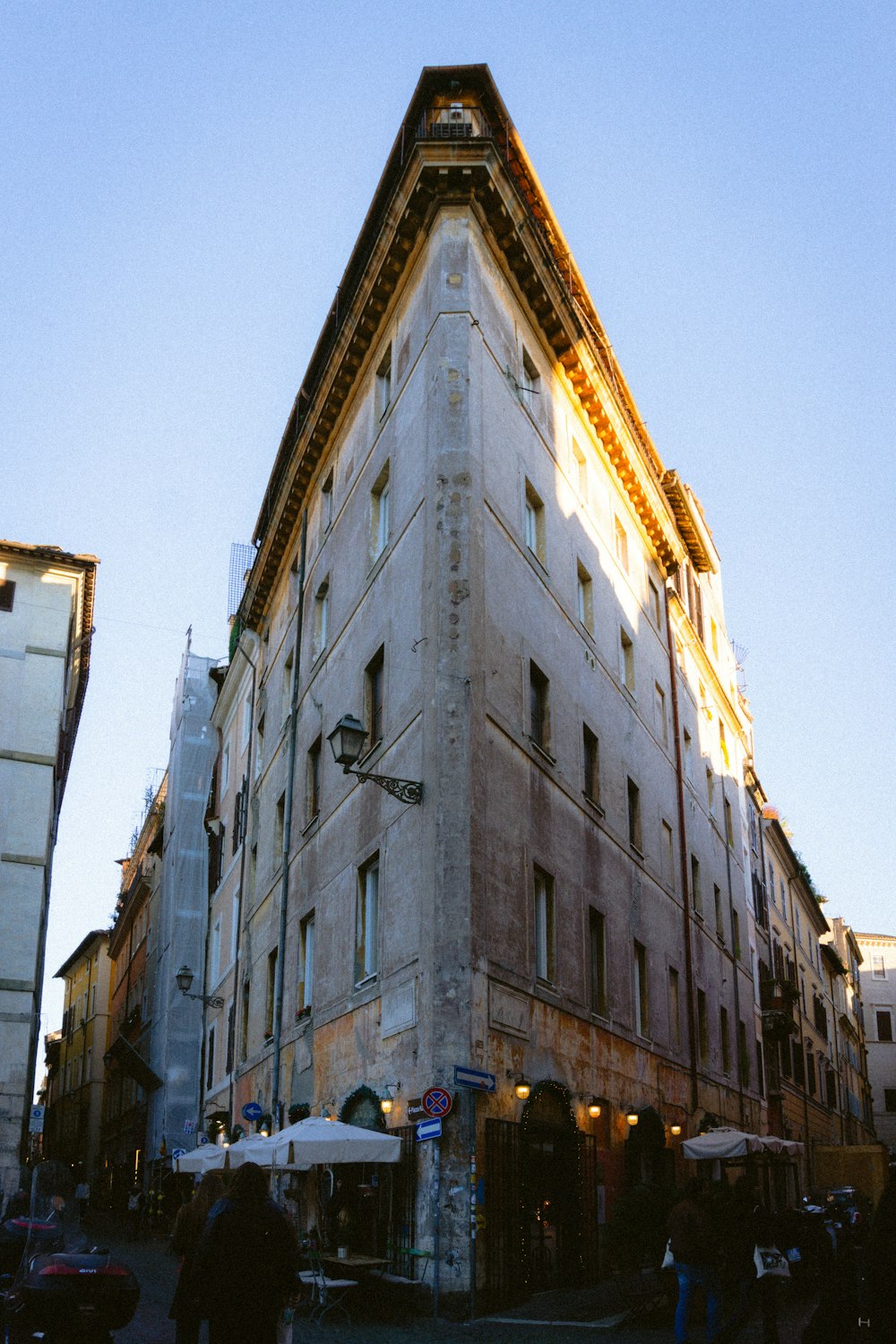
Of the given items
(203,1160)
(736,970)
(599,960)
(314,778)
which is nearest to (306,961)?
(314,778)

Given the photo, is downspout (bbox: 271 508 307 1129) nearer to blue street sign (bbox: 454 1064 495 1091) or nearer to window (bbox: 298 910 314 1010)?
window (bbox: 298 910 314 1010)

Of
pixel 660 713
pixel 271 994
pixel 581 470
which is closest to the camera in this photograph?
pixel 271 994

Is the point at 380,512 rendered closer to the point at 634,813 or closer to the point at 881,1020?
the point at 634,813

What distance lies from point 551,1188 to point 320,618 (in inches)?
467

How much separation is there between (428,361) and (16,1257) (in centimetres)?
1330

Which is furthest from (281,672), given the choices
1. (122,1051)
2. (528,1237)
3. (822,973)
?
(822,973)

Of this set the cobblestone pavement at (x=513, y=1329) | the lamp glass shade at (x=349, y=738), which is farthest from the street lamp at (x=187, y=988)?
the lamp glass shade at (x=349, y=738)

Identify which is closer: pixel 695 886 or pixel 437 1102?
pixel 437 1102

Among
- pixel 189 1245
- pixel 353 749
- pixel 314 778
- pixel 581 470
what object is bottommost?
pixel 189 1245

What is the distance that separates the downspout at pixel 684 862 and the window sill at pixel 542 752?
9060mm

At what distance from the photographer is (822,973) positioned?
59531 millimetres

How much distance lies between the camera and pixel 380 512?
21.5 meters

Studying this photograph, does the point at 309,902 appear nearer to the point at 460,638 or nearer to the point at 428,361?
the point at 460,638

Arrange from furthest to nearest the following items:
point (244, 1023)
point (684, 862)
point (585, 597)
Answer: point (684, 862), point (244, 1023), point (585, 597)
